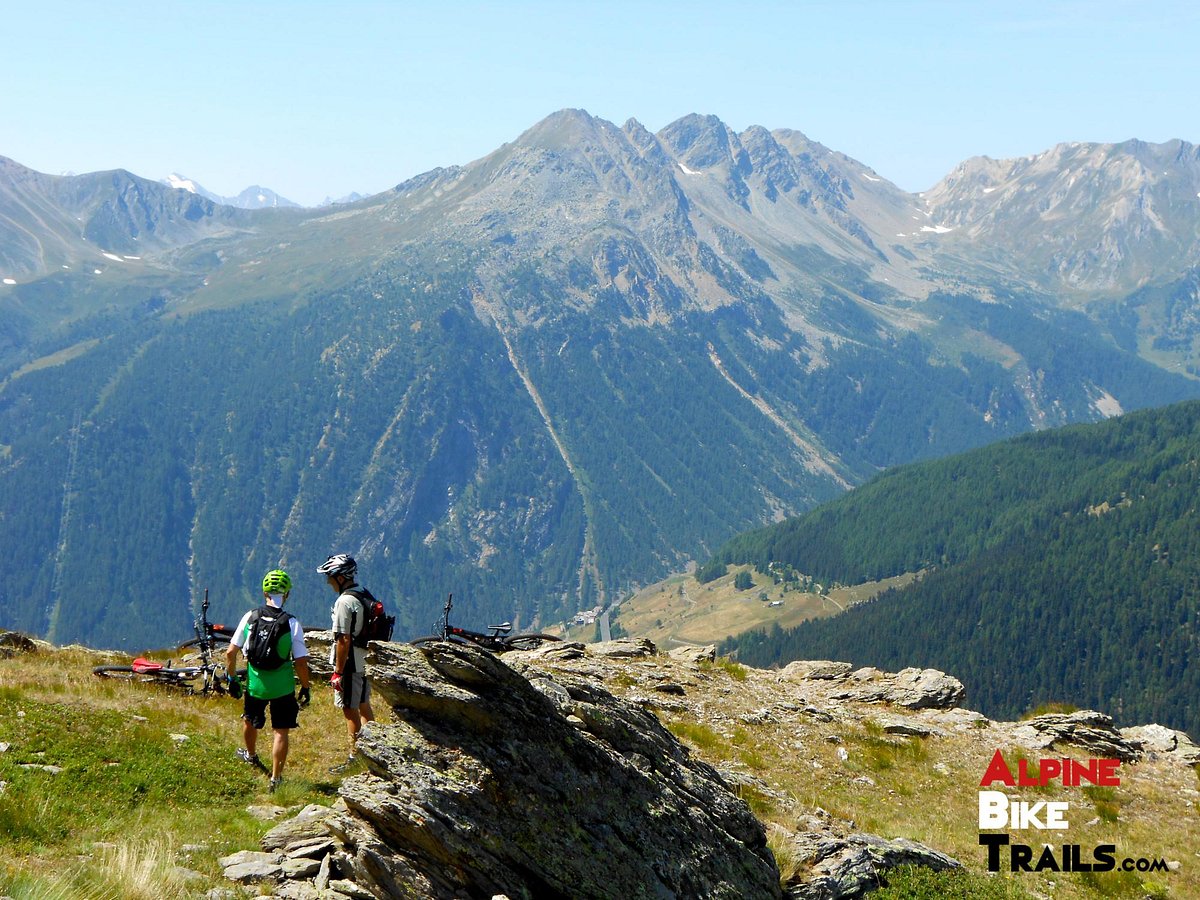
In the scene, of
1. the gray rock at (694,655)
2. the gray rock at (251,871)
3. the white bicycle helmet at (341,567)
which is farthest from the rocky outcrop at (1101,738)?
the gray rock at (251,871)

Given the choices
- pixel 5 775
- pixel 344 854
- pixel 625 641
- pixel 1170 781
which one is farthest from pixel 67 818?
pixel 1170 781

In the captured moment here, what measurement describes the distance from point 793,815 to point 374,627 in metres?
11.5

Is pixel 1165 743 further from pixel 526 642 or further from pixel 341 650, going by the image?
pixel 341 650

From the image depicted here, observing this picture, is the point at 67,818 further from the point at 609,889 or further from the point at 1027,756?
the point at 1027,756

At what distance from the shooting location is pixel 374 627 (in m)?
18.4

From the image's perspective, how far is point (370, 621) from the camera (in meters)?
18.3

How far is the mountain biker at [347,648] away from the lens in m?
18.1

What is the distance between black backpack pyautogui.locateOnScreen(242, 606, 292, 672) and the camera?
17.9 m

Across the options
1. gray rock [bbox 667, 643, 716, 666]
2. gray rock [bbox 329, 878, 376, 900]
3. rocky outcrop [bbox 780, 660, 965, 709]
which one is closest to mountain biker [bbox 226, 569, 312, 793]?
gray rock [bbox 329, 878, 376, 900]

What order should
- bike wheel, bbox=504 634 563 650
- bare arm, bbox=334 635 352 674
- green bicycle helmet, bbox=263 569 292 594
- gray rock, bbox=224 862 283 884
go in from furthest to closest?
bike wheel, bbox=504 634 563 650 → green bicycle helmet, bbox=263 569 292 594 → bare arm, bbox=334 635 352 674 → gray rock, bbox=224 862 283 884

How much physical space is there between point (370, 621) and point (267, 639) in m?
2.13

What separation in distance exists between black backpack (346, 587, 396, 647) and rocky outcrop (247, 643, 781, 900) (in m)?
4.09

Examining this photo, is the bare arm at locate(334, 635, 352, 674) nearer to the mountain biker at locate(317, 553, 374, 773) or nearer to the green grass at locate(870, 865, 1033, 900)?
the mountain biker at locate(317, 553, 374, 773)

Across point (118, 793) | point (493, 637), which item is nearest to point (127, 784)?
point (118, 793)
